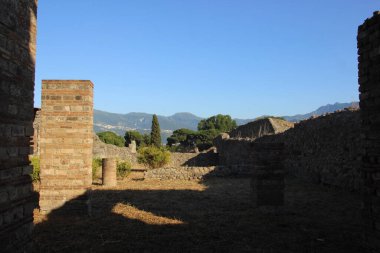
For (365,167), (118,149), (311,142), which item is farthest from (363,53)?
(118,149)

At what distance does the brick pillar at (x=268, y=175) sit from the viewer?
857cm

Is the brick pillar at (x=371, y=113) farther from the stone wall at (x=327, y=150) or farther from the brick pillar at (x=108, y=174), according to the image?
the brick pillar at (x=108, y=174)

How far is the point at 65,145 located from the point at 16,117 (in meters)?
4.23

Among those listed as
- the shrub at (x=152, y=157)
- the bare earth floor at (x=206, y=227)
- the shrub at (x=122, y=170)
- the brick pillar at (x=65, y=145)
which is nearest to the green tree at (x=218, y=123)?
the shrub at (x=152, y=157)

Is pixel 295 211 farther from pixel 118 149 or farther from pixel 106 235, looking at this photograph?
pixel 118 149

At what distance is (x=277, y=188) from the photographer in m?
8.62

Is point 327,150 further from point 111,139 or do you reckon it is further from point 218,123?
point 218,123

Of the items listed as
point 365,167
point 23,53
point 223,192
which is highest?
point 23,53

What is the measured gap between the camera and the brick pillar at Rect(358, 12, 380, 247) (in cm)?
488

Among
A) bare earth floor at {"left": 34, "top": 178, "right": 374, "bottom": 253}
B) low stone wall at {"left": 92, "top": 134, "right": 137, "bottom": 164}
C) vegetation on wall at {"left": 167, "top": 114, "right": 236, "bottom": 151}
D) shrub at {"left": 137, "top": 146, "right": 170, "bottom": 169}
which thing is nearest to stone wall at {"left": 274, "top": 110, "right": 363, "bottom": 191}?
bare earth floor at {"left": 34, "top": 178, "right": 374, "bottom": 253}

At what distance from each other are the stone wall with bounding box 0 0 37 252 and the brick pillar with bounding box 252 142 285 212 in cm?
568

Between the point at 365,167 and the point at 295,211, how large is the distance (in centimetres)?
373

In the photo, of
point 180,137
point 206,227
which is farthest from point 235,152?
point 180,137

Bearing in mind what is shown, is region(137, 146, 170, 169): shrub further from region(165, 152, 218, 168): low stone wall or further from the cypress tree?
the cypress tree
